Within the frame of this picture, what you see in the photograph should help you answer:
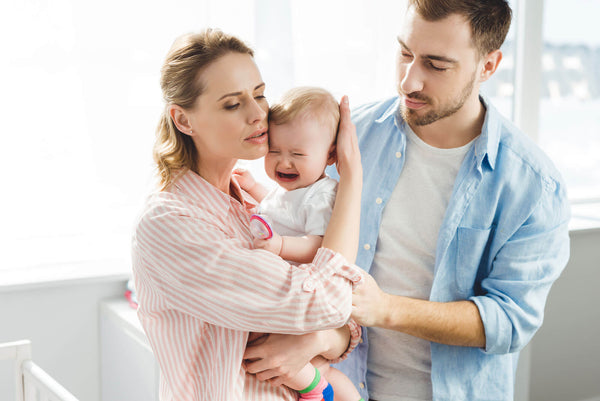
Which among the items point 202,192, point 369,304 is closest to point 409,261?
point 369,304

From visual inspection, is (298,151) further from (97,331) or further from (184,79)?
(97,331)

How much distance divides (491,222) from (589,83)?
2.46 metres

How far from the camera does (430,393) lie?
151cm

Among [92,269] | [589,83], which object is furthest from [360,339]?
[589,83]

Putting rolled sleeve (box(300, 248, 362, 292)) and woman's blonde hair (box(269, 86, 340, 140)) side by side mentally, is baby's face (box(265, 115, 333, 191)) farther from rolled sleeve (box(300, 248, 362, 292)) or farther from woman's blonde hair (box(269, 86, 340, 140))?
rolled sleeve (box(300, 248, 362, 292))

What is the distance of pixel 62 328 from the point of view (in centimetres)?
223

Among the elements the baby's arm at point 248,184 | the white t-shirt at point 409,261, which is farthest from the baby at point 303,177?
the white t-shirt at point 409,261

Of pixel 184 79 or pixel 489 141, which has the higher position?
pixel 184 79

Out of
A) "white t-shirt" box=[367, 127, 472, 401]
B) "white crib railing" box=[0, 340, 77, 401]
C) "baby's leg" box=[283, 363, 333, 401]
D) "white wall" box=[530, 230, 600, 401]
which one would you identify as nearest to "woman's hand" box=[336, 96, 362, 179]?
"white t-shirt" box=[367, 127, 472, 401]

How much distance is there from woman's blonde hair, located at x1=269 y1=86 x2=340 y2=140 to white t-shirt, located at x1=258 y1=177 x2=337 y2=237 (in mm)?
127

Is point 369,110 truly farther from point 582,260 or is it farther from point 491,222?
point 582,260

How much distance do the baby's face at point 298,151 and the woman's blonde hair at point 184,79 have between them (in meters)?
0.17

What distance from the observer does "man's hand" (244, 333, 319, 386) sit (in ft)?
3.83

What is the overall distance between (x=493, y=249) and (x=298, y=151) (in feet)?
1.79
